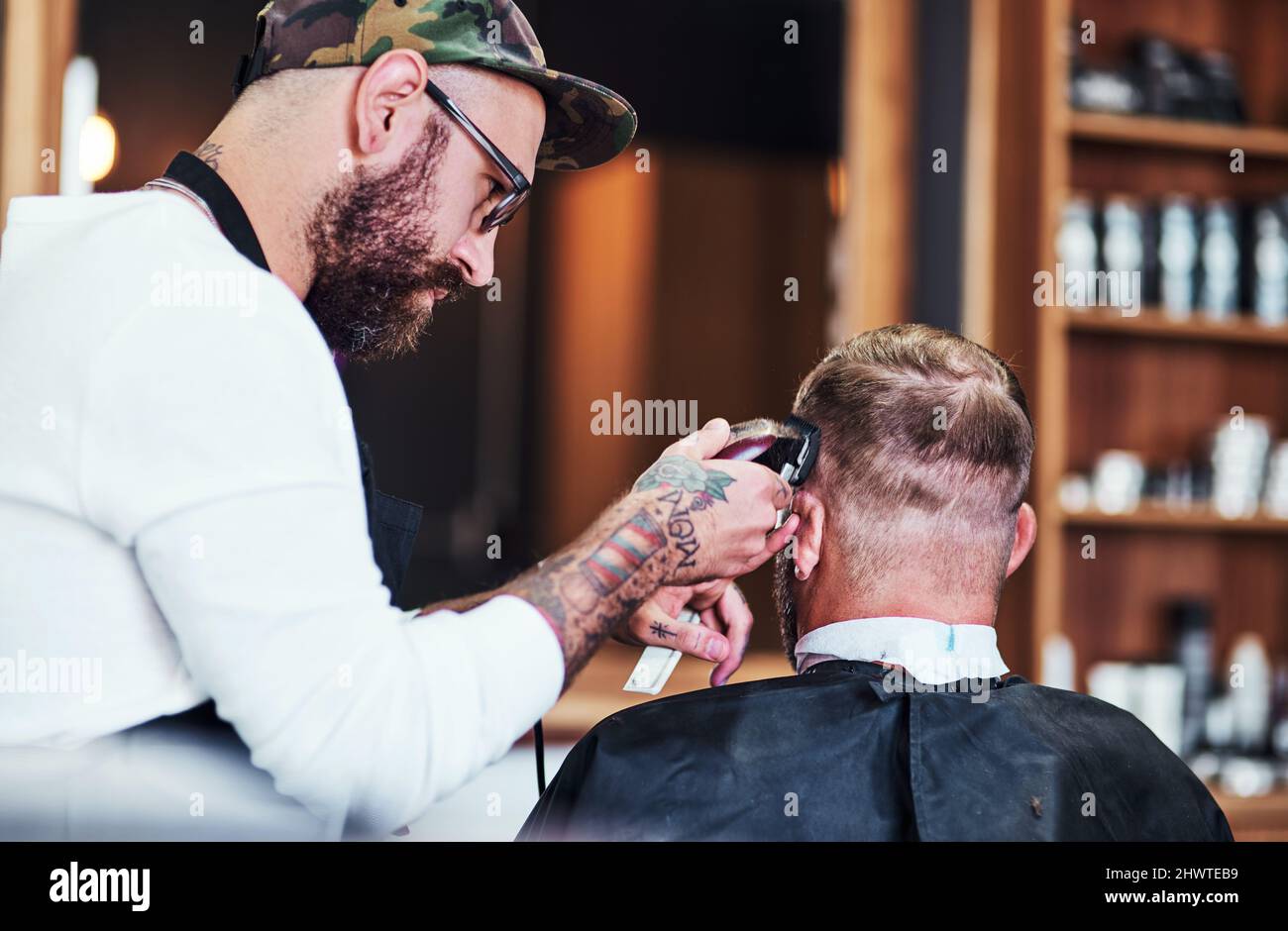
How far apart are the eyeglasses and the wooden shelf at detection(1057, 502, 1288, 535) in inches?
73.2

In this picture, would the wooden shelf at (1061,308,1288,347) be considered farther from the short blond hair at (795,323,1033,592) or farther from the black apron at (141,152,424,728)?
the black apron at (141,152,424,728)

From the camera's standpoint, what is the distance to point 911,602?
141 centimetres

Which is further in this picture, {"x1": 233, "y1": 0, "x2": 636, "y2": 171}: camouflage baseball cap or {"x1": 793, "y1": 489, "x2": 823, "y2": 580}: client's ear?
{"x1": 793, "y1": 489, "x2": 823, "y2": 580}: client's ear

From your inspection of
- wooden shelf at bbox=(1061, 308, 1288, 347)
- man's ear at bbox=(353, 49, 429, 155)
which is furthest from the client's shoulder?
wooden shelf at bbox=(1061, 308, 1288, 347)

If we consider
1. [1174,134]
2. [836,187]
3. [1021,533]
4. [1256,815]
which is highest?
[1174,134]

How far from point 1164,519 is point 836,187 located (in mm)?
1146

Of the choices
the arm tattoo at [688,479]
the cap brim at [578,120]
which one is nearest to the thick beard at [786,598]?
the arm tattoo at [688,479]

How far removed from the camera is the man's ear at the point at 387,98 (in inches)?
49.5

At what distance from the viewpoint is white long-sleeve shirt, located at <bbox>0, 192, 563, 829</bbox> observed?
99cm

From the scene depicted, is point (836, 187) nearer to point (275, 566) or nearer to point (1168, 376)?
point (1168, 376)

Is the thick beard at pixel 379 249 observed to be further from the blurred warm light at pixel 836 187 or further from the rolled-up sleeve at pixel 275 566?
the blurred warm light at pixel 836 187

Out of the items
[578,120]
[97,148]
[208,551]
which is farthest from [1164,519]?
[97,148]
